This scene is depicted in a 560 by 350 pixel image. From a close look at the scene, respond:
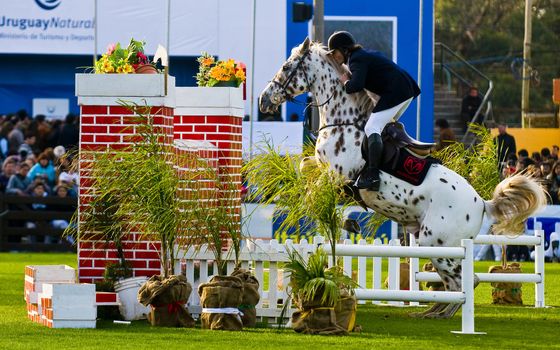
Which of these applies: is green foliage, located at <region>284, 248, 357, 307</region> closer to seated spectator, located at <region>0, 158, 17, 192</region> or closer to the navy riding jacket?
the navy riding jacket

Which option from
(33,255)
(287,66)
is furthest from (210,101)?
(33,255)

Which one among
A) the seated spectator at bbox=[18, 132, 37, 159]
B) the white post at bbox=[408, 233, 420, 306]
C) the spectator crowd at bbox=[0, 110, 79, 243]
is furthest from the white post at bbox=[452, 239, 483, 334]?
the seated spectator at bbox=[18, 132, 37, 159]

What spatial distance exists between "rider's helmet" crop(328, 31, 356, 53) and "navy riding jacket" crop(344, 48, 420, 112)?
3.3 inches

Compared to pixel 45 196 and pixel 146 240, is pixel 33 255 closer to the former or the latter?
pixel 45 196

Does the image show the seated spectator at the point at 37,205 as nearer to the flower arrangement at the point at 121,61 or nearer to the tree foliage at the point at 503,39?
the flower arrangement at the point at 121,61

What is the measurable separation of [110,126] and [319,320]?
266 cm

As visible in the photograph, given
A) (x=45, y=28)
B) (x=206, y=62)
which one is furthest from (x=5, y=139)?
(x=206, y=62)

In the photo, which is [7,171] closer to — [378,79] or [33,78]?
[33,78]

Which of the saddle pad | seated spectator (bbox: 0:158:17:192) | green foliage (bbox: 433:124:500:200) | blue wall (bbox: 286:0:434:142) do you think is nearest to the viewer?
the saddle pad

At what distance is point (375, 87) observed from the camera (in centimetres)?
1279

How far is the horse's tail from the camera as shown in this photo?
508 inches

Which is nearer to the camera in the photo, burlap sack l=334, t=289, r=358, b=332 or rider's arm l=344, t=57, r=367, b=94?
burlap sack l=334, t=289, r=358, b=332

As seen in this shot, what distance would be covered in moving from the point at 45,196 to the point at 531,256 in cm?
800

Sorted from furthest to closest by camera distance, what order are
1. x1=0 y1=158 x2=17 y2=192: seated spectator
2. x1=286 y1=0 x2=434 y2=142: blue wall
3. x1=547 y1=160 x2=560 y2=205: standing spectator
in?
1. x1=286 y1=0 x2=434 y2=142: blue wall
2. x1=0 y1=158 x2=17 y2=192: seated spectator
3. x1=547 y1=160 x2=560 y2=205: standing spectator
